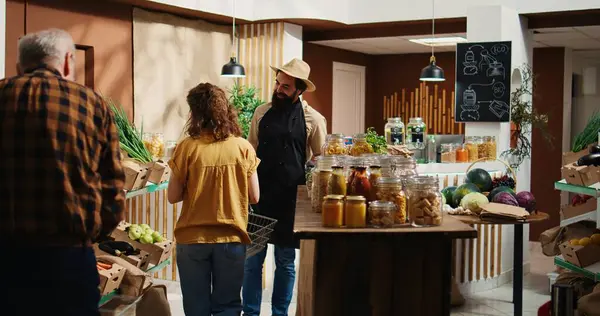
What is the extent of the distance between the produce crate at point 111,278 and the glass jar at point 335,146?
1.35 m

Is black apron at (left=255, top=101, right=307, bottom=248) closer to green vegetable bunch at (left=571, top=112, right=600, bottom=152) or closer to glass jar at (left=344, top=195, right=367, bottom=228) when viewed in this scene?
glass jar at (left=344, top=195, right=367, bottom=228)

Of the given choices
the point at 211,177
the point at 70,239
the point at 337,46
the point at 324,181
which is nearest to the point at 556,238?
the point at 324,181

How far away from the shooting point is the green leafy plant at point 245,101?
29.5 ft

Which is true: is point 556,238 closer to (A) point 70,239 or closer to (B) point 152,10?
(A) point 70,239

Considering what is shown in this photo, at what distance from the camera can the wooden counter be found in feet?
11.4

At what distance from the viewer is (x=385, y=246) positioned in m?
3.53

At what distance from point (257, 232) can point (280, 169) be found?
641 millimetres

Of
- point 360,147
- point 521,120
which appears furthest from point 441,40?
point 360,147

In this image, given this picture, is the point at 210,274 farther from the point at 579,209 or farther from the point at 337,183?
the point at 579,209

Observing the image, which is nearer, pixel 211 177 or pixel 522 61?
pixel 211 177

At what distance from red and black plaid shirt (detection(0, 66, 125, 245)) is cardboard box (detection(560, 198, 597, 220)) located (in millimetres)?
4109

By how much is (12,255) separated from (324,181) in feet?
5.62

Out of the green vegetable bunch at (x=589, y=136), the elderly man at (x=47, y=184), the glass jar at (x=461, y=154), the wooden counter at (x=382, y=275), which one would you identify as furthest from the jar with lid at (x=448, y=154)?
the elderly man at (x=47, y=184)

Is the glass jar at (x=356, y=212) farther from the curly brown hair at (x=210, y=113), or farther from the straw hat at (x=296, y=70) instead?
the straw hat at (x=296, y=70)
